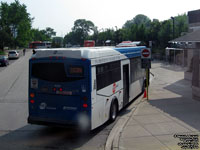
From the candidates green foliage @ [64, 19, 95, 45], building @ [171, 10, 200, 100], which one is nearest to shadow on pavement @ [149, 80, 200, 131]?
building @ [171, 10, 200, 100]

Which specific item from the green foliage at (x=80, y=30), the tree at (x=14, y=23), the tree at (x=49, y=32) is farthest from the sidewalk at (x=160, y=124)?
the tree at (x=49, y=32)

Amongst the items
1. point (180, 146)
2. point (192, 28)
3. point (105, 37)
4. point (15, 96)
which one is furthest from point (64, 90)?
point (105, 37)

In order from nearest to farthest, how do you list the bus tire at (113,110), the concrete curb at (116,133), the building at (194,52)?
the concrete curb at (116,133), the bus tire at (113,110), the building at (194,52)

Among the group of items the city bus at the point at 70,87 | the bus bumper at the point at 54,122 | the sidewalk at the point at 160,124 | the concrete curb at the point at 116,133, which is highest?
the city bus at the point at 70,87

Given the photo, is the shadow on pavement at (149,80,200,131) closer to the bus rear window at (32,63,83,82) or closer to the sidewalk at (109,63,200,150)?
the sidewalk at (109,63,200,150)

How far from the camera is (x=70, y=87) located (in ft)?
29.9

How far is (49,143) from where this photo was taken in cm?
891

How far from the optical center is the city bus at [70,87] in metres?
8.98

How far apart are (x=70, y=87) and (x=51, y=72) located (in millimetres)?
850

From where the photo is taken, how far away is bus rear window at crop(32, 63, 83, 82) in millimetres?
9203

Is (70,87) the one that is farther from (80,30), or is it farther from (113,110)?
(80,30)

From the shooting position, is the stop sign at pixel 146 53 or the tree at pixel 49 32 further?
the tree at pixel 49 32

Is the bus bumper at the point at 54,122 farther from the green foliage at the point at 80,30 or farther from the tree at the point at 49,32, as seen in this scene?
the tree at the point at 49,32

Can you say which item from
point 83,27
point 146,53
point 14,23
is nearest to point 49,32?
point 83,27
